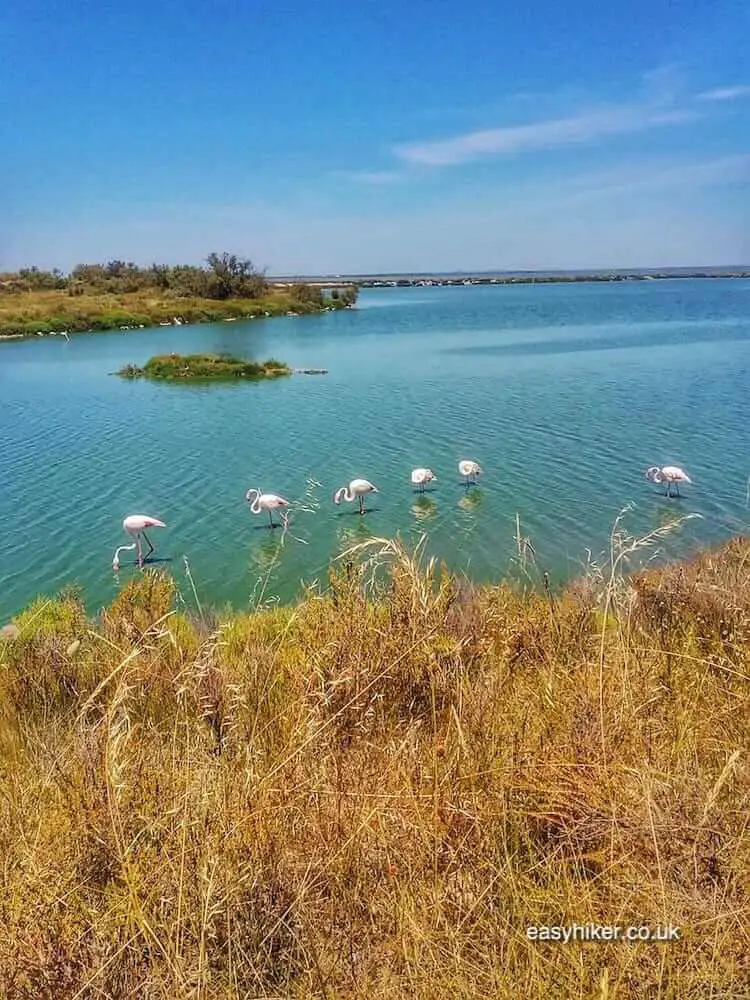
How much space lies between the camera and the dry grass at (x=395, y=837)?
2230mm

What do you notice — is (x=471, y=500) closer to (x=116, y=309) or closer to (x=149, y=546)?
(x=149, y=546)

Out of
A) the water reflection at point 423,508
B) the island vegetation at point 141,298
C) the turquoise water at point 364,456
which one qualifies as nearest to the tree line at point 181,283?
the island vegetation at point 141,298

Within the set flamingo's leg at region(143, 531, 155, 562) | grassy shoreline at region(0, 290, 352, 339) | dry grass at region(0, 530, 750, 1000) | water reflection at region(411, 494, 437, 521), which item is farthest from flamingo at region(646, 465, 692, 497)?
grassy shoreline at region(0, 290, 352, 339)

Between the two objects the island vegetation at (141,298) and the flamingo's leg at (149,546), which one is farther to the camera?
the island vegetation at (141,298)

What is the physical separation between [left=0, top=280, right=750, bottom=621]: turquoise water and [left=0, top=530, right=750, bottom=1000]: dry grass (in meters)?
1.89

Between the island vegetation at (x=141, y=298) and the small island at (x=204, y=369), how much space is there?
2488 cm

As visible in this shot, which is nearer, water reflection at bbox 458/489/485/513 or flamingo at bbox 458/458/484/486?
water reflection at bbox 458/489/485/513

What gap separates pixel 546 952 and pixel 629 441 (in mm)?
16688

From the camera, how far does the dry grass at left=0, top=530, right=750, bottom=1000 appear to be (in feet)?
7.32

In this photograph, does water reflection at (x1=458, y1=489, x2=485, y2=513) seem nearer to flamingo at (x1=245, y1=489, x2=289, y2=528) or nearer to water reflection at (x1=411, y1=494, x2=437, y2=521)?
water reflection at (x1=411, y1=494, x2=437, y2=521)

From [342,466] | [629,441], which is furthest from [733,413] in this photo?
[342,466]

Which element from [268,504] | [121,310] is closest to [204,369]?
[268,504]

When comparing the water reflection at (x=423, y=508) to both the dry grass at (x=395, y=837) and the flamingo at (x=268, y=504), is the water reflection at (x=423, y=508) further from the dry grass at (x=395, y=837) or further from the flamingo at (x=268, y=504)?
the dry grass at (x=395, y=837)

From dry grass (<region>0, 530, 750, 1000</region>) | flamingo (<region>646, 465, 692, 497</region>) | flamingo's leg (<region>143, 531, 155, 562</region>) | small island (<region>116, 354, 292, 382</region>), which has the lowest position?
flamingo's leg (<region>143, 531, 155, 562</region>)
